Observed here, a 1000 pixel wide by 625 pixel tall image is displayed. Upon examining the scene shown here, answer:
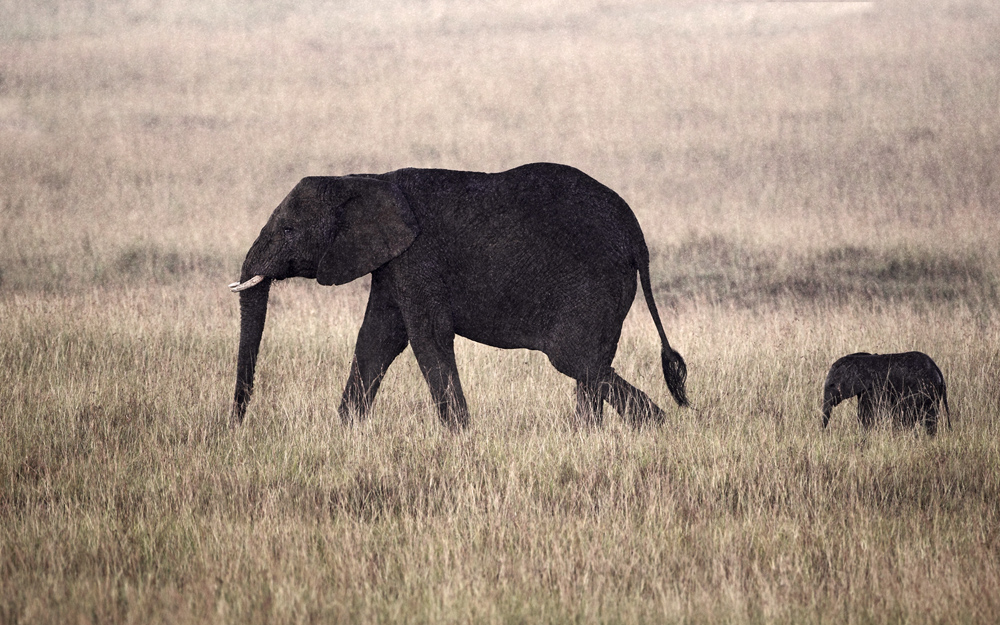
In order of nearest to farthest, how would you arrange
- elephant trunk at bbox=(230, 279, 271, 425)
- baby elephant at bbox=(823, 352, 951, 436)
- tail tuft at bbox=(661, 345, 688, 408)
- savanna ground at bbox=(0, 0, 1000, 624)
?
savanna ground at bbox=(0, 0, 1000, 624)
baby elephant at bbox=(823, 352, 951, 436)
elephant trunk at bbox=(230, 279, 271, 425)
tail tuft at bbox=(661, 345, 688, 408)

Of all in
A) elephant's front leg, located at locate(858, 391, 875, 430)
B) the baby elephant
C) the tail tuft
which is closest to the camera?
the baby elephant

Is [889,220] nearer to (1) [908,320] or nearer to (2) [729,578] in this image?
(1) [908,320]

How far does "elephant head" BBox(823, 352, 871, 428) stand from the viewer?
7.66 m

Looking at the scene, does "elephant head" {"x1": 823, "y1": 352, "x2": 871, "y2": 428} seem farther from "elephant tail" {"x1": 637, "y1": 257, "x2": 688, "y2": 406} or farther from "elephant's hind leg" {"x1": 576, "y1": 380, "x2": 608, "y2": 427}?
"elephant's hind leg" {"x1": 576, "y1": 380, "x2": 608, "y2": 427}

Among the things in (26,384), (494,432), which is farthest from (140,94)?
(494,432)

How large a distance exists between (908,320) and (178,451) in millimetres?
8671

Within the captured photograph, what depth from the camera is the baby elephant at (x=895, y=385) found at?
7.56 metres

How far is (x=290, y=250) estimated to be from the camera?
7938mm

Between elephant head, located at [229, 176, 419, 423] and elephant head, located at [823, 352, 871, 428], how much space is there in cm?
303

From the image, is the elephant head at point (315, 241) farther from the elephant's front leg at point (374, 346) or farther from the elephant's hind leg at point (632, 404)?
the elephant's hind leg at point (632, 404)

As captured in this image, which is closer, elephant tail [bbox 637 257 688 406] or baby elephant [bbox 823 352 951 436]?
baby elephant [bbox 823 352 951 436]

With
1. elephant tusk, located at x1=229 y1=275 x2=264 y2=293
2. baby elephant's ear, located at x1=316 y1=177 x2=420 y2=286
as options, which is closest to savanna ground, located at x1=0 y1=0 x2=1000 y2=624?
elephant tusk, located at x1=229 y1=275 x2=264 y2=293

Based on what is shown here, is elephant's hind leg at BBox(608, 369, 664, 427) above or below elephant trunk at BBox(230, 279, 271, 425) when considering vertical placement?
below

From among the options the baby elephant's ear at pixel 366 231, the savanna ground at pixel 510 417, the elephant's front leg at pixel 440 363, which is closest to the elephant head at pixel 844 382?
the savanna ground at pixel 510 417
